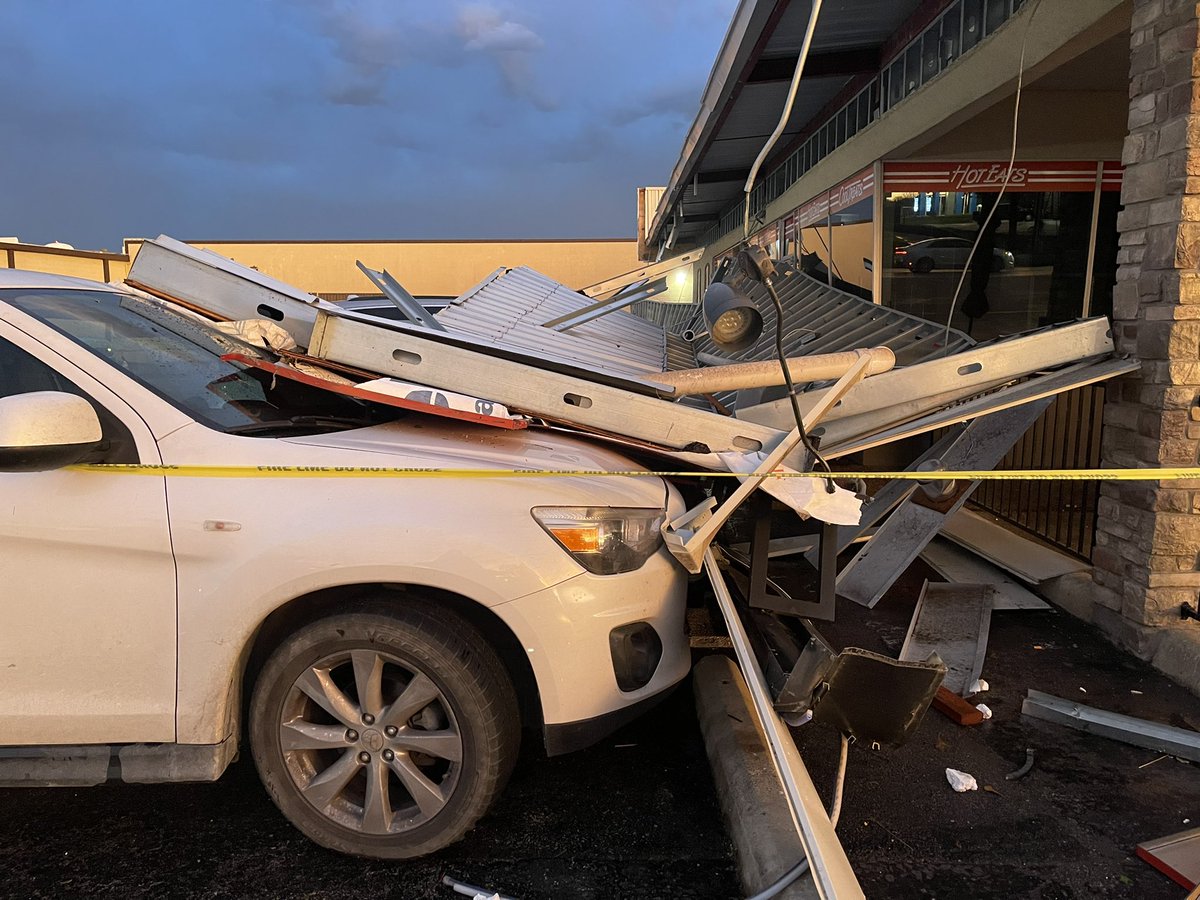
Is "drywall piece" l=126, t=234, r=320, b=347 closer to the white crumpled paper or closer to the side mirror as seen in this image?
the side mirror

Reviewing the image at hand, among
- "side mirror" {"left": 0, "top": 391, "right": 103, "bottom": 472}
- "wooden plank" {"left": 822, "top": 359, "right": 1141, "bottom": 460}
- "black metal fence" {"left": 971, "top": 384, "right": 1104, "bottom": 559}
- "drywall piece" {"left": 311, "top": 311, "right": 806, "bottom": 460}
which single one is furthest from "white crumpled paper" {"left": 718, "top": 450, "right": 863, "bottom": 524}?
"black metal fence" {"left": 971, "top": 384, "right": 1104, "bottom": 559}

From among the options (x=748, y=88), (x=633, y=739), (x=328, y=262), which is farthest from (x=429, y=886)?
(x=328, y=262)

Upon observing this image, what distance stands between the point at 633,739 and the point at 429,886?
1.20 metres

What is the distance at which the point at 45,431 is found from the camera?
245 centimetres

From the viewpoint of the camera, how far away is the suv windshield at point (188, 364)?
2.89m

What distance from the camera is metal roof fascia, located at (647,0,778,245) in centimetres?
605

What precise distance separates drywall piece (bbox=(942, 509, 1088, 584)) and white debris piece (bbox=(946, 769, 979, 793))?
233 cm

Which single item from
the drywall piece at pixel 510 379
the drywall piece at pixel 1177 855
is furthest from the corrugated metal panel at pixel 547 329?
the drywall piece at pixel 1177 855

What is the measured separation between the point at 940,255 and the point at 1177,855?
23.6 ft

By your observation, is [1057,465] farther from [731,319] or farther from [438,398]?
[438,398]

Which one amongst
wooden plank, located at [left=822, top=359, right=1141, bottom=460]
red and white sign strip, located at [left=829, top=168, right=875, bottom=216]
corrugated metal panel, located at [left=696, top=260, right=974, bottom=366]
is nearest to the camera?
wooden plank, located at [left=822, top=359, right=1141, bottom=460]

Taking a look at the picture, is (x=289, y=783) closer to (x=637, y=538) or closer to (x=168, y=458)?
(x=168, y=458)

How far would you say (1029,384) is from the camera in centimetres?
420

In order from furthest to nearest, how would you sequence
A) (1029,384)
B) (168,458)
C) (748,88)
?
(748,88) → (1029,384) → (168,458)
